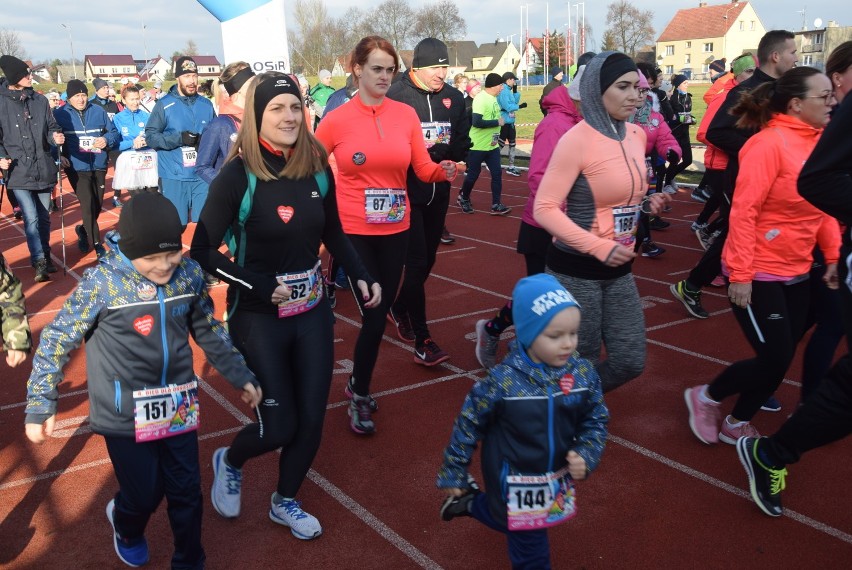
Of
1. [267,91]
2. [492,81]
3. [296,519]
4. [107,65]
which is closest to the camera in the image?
[267,91]

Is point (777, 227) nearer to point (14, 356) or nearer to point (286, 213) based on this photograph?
point (286, 213)

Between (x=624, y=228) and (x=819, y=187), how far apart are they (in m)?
1.06

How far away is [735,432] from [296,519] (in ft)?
8.66

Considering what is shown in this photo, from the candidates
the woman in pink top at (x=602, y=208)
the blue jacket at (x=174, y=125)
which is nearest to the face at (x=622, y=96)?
the woman in pink top at (x=602, y=208)

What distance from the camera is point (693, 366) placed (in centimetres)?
621

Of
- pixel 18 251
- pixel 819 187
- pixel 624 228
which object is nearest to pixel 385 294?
pixel 624 228

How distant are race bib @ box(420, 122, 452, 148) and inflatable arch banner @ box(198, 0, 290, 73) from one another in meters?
1.53

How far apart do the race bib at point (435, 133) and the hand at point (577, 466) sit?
13.9 ft

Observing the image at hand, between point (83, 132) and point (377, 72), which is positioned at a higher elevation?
point (377, 72)

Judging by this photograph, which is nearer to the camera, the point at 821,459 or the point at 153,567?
the point at 153,567

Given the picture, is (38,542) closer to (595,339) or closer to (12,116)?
(595,339)

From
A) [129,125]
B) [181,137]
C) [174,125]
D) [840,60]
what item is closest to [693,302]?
[840,60]

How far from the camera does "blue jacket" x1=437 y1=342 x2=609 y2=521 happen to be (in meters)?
2.88

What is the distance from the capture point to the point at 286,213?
11.9 feet
